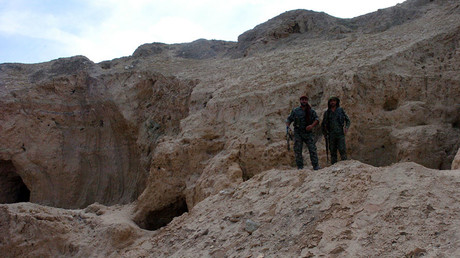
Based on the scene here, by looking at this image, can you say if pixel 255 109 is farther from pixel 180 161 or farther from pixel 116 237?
pixel 116 237

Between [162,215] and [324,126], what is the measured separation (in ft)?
14.0

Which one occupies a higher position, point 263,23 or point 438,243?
point 263,23

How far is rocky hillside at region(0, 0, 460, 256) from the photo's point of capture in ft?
15.8

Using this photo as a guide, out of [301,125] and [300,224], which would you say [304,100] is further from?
[300,224]

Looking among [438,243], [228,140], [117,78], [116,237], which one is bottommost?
[116,237]

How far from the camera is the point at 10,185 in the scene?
12898mm

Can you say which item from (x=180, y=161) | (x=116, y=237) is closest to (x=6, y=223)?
(x=116, y=237)

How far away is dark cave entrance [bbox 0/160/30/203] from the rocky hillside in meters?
0.04

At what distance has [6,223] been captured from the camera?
8094 millimetres

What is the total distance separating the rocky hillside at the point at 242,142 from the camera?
482 cm

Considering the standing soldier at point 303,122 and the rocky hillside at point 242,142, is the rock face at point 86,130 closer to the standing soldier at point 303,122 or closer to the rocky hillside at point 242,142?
the rocky hillside at point 242,142

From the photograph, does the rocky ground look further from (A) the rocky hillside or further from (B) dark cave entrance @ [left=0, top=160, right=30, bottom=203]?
(B) dark cave entrance @ [left=0, top=160, right=30, bottom=203]

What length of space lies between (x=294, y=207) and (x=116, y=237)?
148 inches

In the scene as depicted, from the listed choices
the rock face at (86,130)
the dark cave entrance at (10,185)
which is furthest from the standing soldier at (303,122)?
the dark cave entrance at (10,185)
